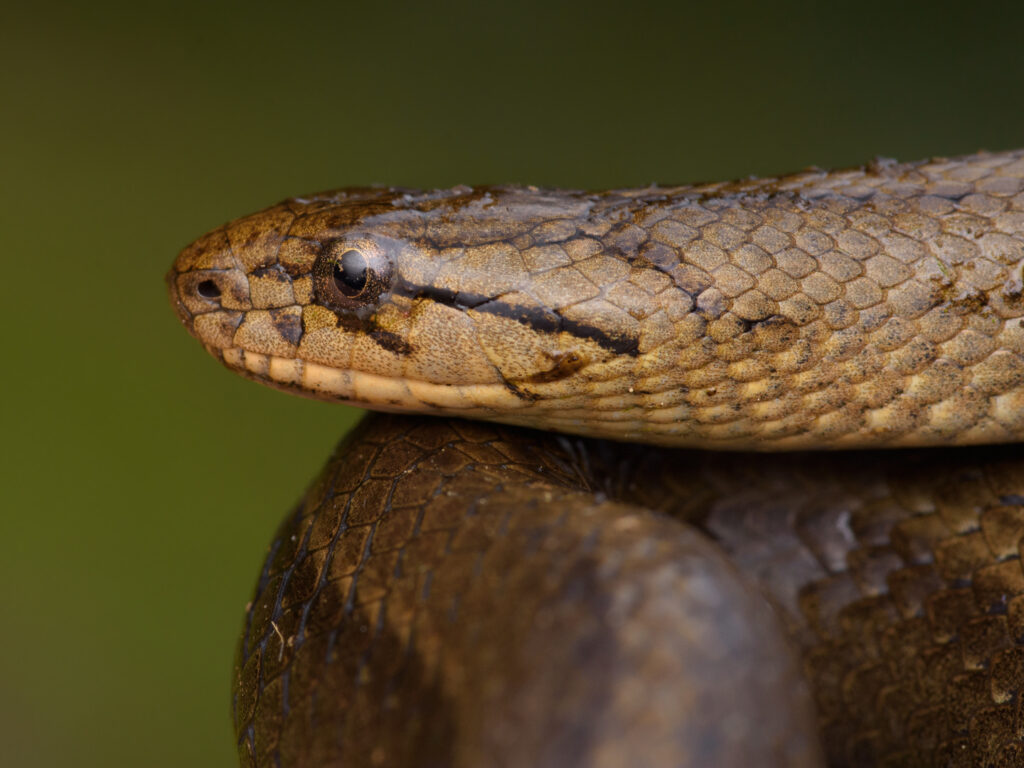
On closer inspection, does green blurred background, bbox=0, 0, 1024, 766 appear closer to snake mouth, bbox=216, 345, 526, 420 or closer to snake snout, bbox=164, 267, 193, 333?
snake snout, bbox=164, 267, 193, 333

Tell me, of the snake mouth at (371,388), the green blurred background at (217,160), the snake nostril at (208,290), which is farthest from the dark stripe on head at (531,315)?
the green blurred background at (217,160)

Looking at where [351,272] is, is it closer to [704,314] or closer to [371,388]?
[371,388]

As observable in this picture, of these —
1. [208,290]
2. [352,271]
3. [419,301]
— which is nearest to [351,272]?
[352,271]

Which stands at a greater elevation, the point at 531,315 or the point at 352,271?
the point at 352,271

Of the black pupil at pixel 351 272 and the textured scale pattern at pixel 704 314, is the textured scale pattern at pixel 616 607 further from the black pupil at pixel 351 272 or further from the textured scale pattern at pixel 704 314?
the black pupil at pixel 351 272

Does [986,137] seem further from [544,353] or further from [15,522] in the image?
[15,522]

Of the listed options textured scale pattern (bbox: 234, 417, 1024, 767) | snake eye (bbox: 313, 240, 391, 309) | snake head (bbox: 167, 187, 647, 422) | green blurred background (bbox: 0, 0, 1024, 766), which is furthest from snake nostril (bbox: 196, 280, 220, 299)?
green blurred background (bbox: 0, 0, 1024, 766)
